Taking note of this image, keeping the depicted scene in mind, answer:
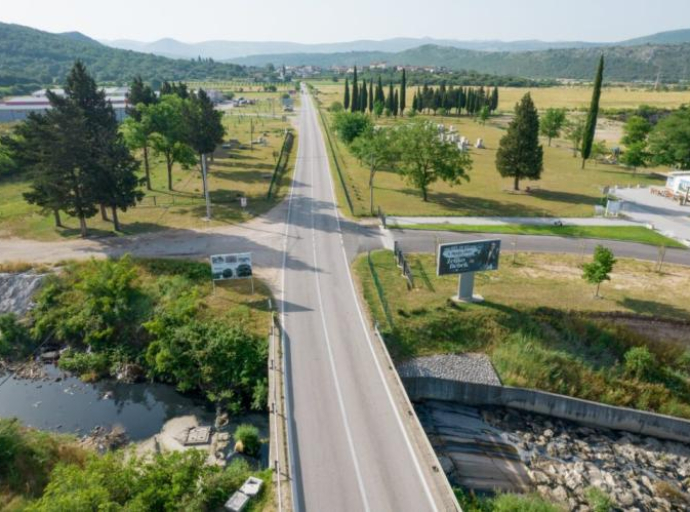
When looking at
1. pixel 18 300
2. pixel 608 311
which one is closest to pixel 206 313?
pixel 18 300

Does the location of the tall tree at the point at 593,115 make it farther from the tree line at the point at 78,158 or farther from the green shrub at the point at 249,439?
the green shrub at the point at 249,439

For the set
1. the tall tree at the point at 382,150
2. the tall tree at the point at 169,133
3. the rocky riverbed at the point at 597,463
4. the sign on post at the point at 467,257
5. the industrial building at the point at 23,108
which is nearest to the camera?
the rocky riverbed at the point at 597,463

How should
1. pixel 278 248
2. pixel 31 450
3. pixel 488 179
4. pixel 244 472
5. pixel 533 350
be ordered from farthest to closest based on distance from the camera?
pixel 488 179 < pixel 278 248 < pixel 533 350 < pixel 31 450 < pixel 244 472

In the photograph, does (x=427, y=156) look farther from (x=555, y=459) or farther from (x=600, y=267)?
(x=555, y=459)

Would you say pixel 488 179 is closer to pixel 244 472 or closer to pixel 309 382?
pixel 309 382

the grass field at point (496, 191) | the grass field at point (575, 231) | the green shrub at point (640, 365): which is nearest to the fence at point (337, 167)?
the grass field at point (496, 191)

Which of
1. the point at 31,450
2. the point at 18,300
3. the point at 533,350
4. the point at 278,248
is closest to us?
the point at 31,450
